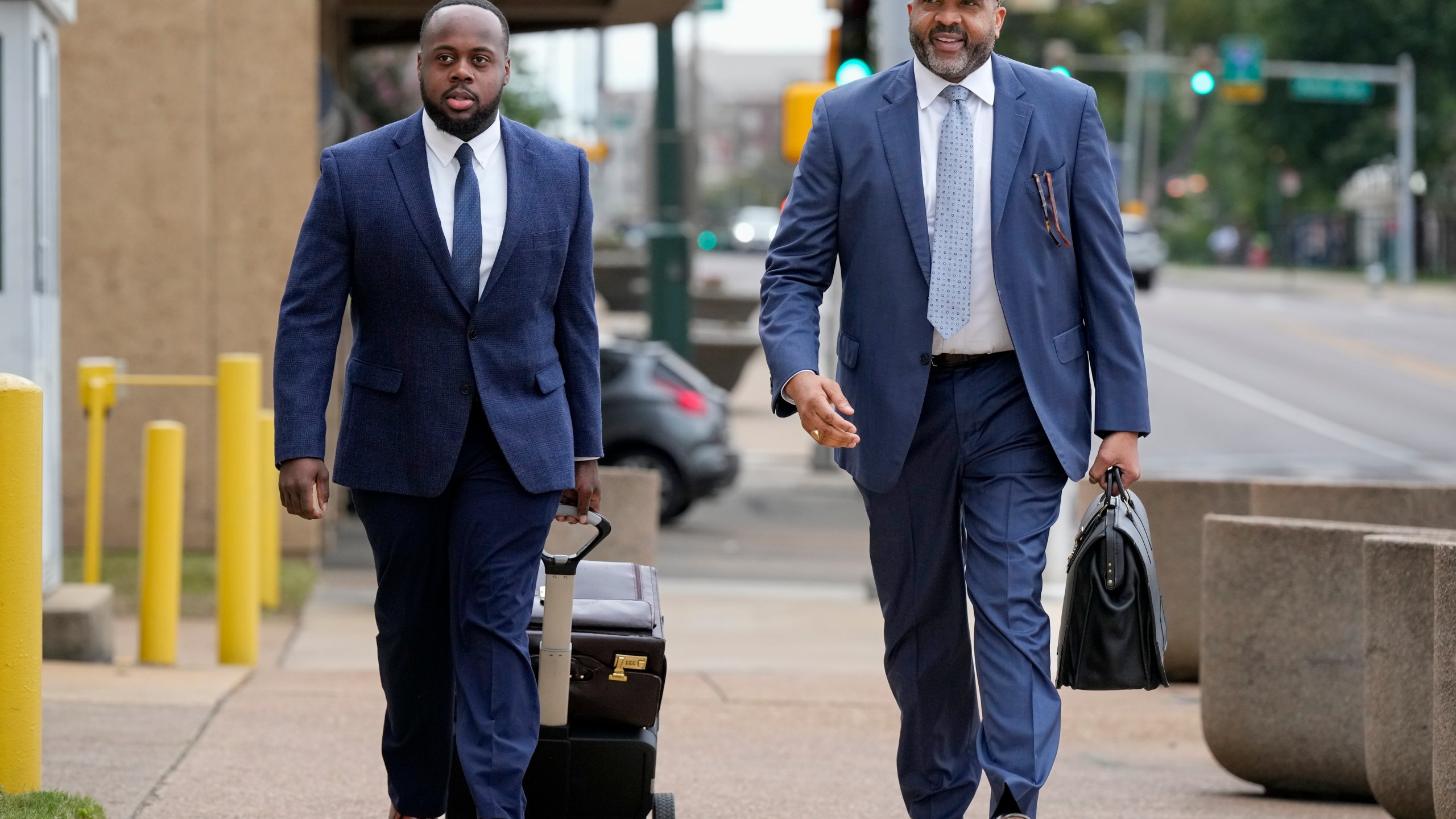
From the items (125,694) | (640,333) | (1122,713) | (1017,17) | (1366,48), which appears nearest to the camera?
(125,694)

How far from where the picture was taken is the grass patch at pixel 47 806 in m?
4.21

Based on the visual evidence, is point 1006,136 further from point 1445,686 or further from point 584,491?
point 1445,686

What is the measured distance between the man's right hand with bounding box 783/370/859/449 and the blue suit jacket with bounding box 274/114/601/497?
0.45m

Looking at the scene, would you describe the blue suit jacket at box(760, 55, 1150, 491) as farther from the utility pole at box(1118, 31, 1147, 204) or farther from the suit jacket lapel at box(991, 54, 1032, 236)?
the utility pole at box(1118, 31, 1147, 204)

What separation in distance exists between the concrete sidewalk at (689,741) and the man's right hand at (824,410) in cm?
154

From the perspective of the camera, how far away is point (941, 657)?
4.27 metres

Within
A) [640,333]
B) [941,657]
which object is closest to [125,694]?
[941,657]

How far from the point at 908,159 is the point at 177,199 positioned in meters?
8.44

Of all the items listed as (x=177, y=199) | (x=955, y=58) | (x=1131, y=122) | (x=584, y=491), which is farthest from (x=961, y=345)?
(x=1131, y=122)

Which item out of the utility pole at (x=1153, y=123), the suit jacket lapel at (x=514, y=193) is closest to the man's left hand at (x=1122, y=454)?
the suit jacket lapel at (x=514, y=193)

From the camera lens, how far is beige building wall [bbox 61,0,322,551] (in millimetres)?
11656

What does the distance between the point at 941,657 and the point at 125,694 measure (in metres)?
3.59

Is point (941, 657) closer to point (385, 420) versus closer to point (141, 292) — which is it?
point (385, 420)

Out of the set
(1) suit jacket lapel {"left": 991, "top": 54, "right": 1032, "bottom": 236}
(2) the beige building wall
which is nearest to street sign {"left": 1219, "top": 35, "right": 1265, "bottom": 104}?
(2) the beige building wall
